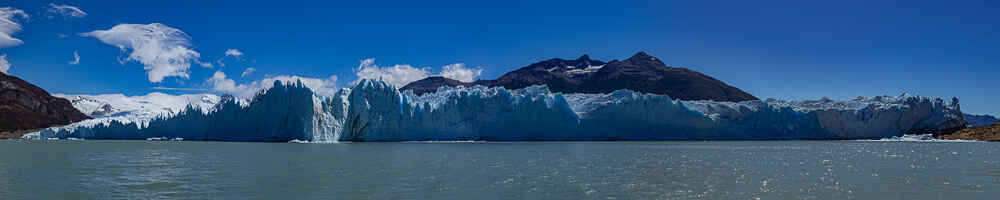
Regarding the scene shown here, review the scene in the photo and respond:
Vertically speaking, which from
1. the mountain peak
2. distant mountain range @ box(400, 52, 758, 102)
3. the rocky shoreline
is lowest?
the rocky shoreline

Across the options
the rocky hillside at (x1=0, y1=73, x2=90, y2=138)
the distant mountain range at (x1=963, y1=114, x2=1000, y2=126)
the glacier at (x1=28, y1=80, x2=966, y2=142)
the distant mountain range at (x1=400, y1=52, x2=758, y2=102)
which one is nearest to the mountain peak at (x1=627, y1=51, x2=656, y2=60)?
the distant mountain range at (x1=400, y1=52, x2=758, y2=102)

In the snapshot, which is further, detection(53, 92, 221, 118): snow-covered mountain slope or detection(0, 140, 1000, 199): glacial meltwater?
detection(53, 92, 221, 118): snow-covered mountain slope

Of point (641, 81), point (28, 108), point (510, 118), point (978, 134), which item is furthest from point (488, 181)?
point (28, 108)

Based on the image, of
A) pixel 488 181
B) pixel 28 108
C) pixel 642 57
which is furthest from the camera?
pixel 642 57

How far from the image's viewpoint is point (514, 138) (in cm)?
5194

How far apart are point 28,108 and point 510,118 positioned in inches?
4304

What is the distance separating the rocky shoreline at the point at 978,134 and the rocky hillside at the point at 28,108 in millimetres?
121756

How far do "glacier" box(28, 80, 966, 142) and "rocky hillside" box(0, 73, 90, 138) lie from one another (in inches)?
2072

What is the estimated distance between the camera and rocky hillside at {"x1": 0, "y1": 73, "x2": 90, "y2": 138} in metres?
102

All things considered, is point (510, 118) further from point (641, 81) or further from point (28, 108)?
point (28, 108)

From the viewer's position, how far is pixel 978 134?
2159 inches

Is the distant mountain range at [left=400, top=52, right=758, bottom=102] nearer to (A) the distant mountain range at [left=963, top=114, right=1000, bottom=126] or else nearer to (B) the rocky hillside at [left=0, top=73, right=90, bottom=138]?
(A) the distant mountain range at [left=963, top=114, right=1000, bottom=126]

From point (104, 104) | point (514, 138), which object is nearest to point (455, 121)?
point (514, 138)

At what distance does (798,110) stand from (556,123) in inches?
913
